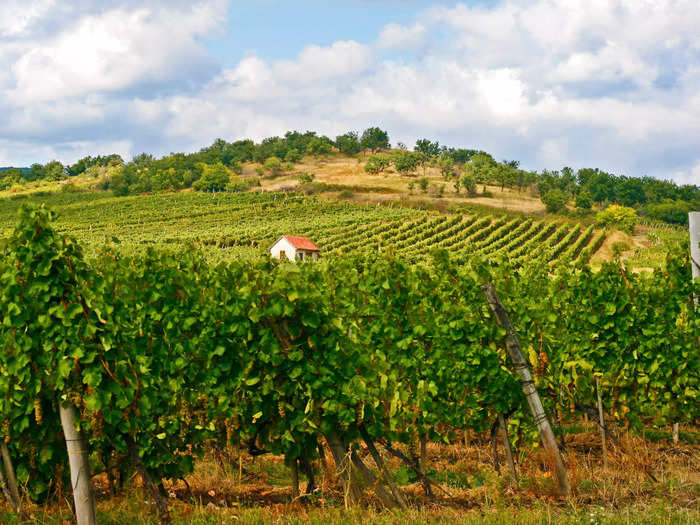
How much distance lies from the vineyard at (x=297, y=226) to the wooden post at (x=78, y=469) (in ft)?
143

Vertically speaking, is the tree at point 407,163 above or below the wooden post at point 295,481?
above

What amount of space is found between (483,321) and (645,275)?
8.56 ft

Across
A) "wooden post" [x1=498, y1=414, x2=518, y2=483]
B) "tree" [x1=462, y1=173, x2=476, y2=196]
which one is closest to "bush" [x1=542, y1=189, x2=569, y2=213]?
"tree" [x1=462, y1=173, x2=476, y2=196]

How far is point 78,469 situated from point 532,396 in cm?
320

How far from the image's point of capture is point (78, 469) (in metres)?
3.97

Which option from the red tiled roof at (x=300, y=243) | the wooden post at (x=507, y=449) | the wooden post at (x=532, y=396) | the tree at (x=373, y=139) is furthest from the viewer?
the tree at (x=373, y=139)

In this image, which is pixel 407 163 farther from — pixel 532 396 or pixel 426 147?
pixel 532 396

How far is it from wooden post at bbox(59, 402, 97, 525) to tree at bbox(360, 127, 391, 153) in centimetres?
13906

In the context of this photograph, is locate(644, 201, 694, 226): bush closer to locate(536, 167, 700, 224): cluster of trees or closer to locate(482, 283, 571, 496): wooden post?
locate(536, 167, 700, 224): cluster of trees

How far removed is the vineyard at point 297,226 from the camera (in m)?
54.8

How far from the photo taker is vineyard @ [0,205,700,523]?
13.2 ft

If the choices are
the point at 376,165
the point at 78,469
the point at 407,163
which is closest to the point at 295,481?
the point at 78,469

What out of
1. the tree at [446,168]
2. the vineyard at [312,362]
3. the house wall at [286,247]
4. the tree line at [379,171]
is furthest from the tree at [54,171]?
the vineyard at [312,362]

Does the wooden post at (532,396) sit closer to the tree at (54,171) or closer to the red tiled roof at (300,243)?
the red tiled roof at (300,243)
